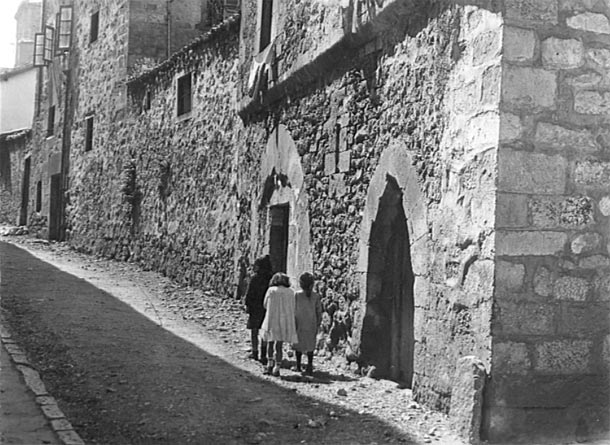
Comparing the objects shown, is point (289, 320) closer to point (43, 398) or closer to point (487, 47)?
point (43, 398)

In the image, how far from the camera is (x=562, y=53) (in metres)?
5.21

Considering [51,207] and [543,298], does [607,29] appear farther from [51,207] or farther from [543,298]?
[51,207]

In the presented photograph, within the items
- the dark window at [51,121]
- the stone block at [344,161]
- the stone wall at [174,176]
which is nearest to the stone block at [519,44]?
the stone block at [344,161]

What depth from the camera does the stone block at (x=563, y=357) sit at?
16.6ft

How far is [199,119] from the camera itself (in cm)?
1291

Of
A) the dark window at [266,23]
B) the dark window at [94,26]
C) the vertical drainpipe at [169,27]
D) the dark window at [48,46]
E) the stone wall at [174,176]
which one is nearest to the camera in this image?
the dark window at [266,23]

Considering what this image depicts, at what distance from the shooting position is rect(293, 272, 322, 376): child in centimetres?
730

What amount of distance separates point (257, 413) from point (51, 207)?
626 inches

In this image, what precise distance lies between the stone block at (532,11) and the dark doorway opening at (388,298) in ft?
7.15

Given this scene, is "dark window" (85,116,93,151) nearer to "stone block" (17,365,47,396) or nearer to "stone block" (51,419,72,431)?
"stone block" (17,365,47,396)

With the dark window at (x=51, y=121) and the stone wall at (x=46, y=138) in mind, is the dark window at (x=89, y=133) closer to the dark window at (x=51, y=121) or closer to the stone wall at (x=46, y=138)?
the stone wall at (x=46, y=138)

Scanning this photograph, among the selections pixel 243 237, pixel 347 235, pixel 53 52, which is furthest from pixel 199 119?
pixel 53 52

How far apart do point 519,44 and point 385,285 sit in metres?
2.61

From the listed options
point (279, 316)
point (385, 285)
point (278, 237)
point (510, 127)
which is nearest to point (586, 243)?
point (510, 127)
